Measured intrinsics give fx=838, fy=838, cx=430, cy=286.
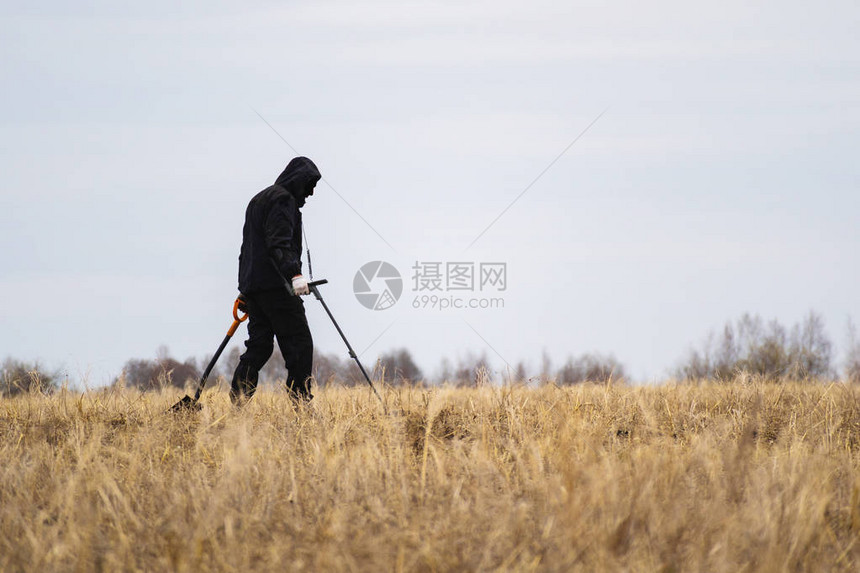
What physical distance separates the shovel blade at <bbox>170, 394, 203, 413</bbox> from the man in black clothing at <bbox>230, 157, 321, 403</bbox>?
0.38m

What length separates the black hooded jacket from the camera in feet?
24.3

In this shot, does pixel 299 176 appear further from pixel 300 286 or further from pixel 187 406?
pixel 187 406

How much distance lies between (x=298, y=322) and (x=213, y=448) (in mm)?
2011

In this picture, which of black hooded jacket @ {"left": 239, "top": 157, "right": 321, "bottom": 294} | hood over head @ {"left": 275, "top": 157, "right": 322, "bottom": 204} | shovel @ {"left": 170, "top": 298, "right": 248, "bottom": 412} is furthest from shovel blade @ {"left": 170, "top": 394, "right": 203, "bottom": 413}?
hood over head @ {"left": 275, "top": 157, "right": 322, "bottom": 204}

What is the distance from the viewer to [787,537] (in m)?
3.68

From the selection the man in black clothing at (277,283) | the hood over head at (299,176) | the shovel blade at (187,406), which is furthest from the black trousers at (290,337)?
the hood over head at (299,176)

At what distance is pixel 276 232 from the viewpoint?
7.42m

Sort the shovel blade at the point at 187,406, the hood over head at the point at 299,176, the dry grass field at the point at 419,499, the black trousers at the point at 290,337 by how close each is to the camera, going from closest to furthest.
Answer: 1. the dry grass field at the point at 419,499
2. the shovel blade at the point at 187,406
3. the black trousers at the point at 290,337
4. the hood over head at the point at 299,176

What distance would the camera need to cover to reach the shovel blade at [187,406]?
7.07 metres

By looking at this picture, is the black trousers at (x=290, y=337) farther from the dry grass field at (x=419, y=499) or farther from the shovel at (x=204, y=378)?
the dry grass field at (x=419, y=499)

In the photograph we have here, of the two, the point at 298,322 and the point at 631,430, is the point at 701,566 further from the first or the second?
the point at 298,322

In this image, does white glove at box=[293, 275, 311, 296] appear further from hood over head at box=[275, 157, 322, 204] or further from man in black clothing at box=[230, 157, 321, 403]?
hood over head at box=[275, 157, 322, 204]

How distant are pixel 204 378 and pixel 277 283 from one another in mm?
1052

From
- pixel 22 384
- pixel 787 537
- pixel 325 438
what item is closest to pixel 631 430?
pixel 325 438
